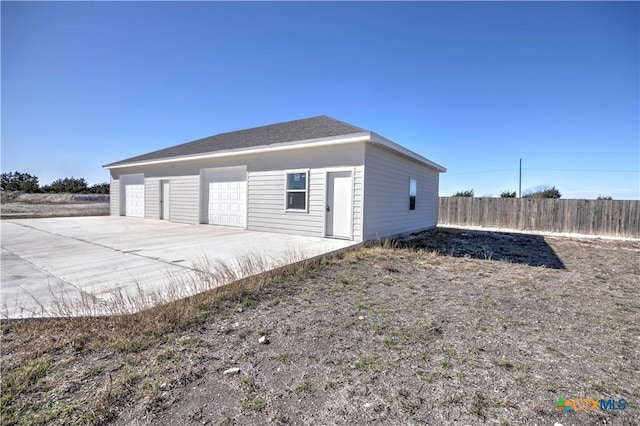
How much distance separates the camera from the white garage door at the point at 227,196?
10953mm

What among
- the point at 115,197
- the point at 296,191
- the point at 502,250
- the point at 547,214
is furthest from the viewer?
the point at 115,197

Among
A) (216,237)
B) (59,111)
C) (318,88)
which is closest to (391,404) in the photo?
(216,237)

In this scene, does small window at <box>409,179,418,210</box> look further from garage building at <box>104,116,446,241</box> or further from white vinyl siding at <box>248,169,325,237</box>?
white vinyl siding at <box>248,169,325,237</box>

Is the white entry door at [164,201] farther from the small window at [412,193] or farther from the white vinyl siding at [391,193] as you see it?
the small window at [412,193]

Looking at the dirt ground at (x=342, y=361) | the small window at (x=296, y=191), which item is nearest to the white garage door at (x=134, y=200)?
the small window at (x=296, y=191)

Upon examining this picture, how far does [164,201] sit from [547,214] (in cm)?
1968

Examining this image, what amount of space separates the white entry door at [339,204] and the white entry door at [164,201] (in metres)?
9.38

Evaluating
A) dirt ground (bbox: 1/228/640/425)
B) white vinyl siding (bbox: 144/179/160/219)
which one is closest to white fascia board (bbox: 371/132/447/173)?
dirt ground (bbox: 1/228/640/425)

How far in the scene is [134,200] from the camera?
630 inches

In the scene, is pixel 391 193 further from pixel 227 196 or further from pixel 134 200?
pixel 134 200

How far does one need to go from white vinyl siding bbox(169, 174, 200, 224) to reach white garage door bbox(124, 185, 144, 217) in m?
3.34

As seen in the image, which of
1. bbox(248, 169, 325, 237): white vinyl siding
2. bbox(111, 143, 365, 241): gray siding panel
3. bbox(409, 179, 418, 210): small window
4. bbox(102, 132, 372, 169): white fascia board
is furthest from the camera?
bbox(409, 179, 418, 210): small window

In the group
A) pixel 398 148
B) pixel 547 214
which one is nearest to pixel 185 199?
pixel 398 148

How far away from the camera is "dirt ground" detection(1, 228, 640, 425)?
1.78 m
